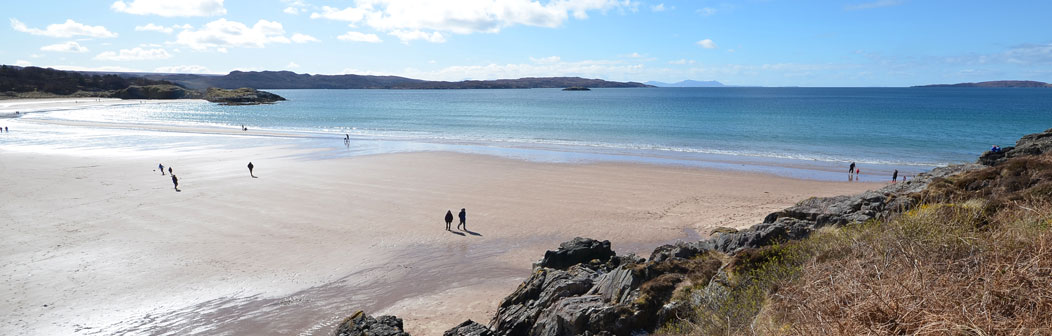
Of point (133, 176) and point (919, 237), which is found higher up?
point (919, 237)

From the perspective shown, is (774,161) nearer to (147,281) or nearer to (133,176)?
(147,281)

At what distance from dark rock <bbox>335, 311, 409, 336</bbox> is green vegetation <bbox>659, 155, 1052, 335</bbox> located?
5212 millimetres

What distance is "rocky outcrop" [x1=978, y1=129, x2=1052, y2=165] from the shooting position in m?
13.3

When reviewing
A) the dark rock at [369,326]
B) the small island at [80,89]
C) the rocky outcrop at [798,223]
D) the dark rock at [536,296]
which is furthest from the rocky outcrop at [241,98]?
the rocky outcrop at [798,223]

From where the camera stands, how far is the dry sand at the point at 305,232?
11.8 m

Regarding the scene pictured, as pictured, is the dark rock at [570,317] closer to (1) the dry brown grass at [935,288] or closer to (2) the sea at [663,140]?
(1) the dry brown grass at [935,288]

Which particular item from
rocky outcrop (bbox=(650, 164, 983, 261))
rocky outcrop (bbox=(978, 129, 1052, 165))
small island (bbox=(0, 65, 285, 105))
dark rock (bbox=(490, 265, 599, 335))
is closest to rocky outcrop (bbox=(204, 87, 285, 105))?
small island (bbox=(0, 65, 285, 105))

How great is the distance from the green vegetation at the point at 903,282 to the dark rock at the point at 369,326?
17.1 feet

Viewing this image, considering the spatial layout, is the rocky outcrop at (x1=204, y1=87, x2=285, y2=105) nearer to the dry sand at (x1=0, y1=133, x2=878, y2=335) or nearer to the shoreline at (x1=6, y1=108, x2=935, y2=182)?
the shoreline at (x1=6, y1=108, x2=935, y2=182)

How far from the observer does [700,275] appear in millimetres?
8375

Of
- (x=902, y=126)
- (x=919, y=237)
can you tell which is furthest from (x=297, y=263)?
(x=902, y=126)

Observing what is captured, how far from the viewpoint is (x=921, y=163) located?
105 ft

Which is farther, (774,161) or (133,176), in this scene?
(774,161)

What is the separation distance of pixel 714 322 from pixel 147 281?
14.0 m
